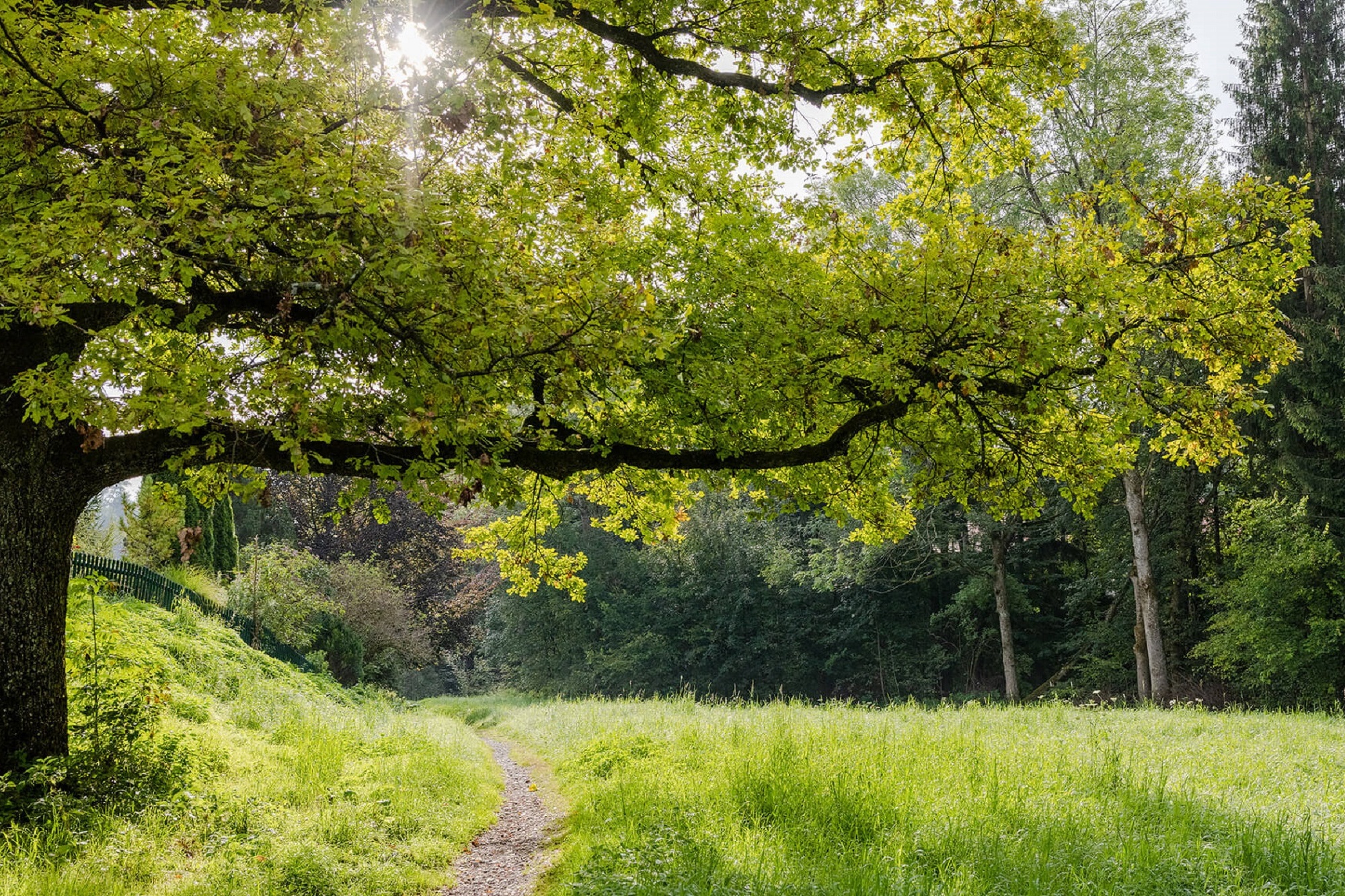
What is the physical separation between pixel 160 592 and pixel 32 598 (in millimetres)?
9176

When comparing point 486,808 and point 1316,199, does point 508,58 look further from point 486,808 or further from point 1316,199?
point 1316,199

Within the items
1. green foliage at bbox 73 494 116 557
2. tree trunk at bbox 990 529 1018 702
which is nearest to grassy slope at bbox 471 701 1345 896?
green foliage at bbox 73 494 116 557

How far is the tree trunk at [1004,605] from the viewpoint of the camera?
1113 inches

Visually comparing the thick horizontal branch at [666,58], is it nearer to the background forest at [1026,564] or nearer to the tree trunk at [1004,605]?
the background forest at [1026,564]

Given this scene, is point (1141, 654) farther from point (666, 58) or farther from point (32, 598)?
point (32, 598)

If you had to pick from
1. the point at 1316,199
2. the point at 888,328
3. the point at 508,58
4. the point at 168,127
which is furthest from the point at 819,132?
the point at 1316,199

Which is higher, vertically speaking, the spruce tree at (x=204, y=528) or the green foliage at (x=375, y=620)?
the spruce tree at (x=204, y=528)

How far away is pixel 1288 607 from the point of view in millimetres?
21359

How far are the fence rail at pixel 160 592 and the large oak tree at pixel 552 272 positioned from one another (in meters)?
5.73

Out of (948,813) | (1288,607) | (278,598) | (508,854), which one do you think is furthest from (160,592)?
(1288,607)

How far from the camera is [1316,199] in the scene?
22.9 meters

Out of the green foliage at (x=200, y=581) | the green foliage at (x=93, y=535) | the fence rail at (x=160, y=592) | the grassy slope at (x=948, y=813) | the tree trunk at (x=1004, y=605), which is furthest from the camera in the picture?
the tree trunk at (x=1004, y=605)

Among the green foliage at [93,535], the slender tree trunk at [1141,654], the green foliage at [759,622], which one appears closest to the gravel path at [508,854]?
the green foliage at [93,535]

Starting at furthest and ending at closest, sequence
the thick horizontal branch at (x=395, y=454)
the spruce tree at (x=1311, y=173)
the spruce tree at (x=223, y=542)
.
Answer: the spruce tree at (x=223, y=542) → the spruce tree at (x=1311, y=173) → the thick horizontal branch at (x=395, y=454)
